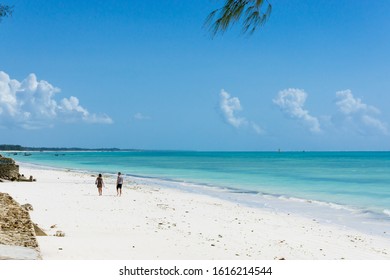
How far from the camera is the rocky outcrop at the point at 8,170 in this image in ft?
87.7

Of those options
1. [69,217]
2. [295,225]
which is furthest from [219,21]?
[295,225]

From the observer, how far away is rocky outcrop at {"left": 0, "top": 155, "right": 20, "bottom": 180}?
26.7 meters

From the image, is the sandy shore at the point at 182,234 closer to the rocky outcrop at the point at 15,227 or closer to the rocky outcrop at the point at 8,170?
the rocky outcrop at the point at 15,227

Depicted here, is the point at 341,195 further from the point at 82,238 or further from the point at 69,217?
the point at 82,238

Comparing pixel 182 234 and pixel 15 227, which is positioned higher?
pixel 15 227

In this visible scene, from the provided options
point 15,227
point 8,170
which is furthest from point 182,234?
point 8,170

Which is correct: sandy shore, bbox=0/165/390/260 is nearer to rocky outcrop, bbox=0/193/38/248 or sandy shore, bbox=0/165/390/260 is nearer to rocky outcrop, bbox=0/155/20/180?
rocky outcrop, bbox=0/193/38/248

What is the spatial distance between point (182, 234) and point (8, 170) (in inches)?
731

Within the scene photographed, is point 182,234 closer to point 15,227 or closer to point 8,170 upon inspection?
point 15,227

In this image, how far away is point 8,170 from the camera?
26.9m

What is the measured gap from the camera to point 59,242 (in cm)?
895

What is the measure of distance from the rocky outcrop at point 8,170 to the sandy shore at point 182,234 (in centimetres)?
863

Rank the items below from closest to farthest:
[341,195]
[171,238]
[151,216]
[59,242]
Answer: [59,242], [171,238], [151,216], [341,195]
